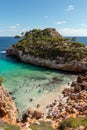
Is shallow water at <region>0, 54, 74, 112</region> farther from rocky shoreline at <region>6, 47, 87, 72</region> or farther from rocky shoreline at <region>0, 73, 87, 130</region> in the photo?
rocky shoreline at <region>6, 47, 87, 72</region>

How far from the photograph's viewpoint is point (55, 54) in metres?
57.2

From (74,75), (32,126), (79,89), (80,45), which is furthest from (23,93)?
(80,45)

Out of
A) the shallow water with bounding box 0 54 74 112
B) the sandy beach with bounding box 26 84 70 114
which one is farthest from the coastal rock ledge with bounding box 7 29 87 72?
the sandy beach with bounding box 26 84 70 114

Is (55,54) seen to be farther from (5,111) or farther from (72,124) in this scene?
(72,124)

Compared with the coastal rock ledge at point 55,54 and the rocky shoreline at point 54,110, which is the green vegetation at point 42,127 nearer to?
the rocky shoreline at point 54,110

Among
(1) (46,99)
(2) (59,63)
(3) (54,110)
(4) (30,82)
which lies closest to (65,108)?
(3) (54,110)

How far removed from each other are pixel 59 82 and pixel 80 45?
2516 cm

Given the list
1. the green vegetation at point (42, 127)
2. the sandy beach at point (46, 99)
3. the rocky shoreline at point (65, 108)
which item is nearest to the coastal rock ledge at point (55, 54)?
the rocky shoreline at point (65, 108)

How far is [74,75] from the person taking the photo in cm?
4644

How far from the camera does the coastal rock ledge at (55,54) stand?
51.7m

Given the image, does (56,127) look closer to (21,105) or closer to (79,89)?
(21,105)

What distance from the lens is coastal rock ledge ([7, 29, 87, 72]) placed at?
5169cm

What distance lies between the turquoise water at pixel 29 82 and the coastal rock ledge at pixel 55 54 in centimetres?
440

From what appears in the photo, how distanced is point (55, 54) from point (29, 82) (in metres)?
19.8
